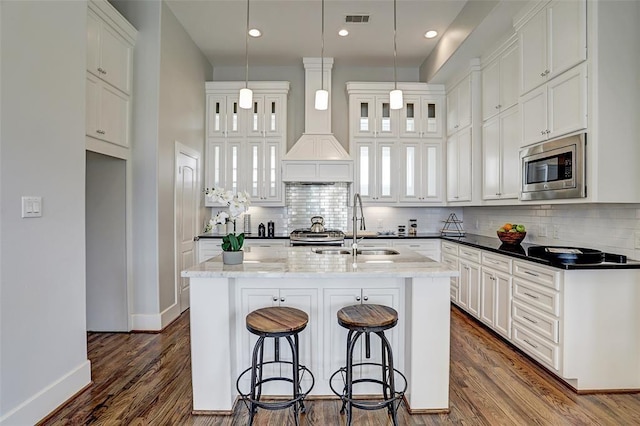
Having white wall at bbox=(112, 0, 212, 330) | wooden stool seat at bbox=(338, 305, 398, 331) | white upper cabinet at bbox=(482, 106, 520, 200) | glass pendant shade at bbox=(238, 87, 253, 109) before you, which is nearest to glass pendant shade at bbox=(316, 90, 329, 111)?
glass pendant shade at bbox=(238, 87, 253, 109)

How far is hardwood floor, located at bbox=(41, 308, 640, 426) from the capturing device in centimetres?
211

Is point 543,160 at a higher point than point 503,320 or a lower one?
higher

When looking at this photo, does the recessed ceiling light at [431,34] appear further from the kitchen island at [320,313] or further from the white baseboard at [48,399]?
the white baseboard at [48,399]

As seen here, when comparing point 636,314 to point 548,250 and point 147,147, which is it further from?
point 147,147

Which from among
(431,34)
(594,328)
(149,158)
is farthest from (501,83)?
(149,158)

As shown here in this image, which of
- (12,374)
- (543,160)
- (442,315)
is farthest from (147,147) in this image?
(543,160)

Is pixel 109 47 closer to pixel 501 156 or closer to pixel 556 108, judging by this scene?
pixel 556 108

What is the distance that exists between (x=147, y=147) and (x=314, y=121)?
2.33 m

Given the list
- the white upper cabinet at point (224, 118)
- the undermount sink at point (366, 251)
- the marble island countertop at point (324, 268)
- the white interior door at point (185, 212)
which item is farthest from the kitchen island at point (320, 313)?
the white upper cabinet at point (224, 118)

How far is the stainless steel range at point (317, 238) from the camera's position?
4602 mm

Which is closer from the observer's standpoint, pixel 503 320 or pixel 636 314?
pixel 636 314

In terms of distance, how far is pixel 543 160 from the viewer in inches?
114

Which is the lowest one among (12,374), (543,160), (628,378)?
(628,378)

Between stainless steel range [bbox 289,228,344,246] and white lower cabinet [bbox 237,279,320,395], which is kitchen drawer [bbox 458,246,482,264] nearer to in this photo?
stainless steel range [bbox 289,228,344,246]
